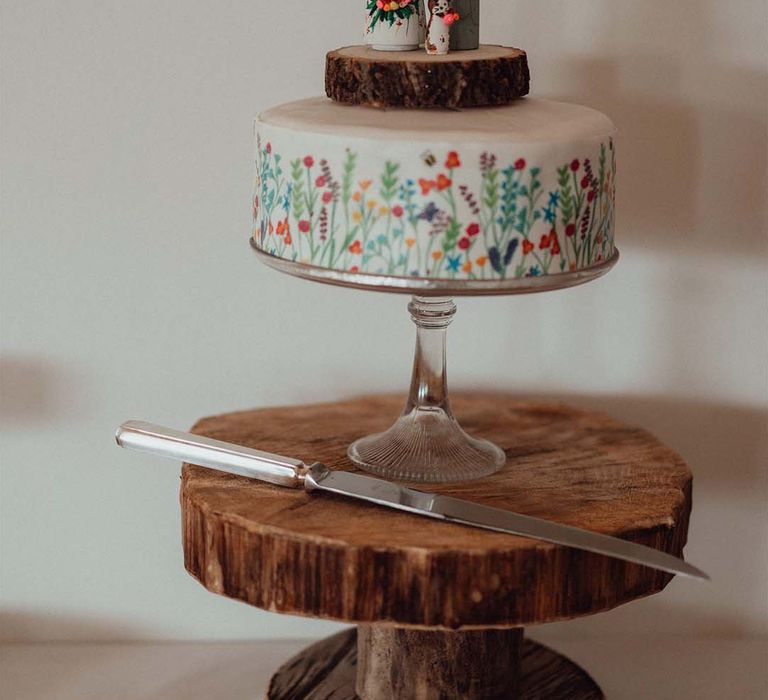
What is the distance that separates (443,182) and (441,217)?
0.02 meters

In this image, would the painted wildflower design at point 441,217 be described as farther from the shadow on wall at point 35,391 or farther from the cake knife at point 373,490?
the shadow on wall at point 35,391

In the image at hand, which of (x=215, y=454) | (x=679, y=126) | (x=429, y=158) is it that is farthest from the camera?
(x=679, y=126)

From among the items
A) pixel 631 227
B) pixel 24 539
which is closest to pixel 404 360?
pixel 631 227

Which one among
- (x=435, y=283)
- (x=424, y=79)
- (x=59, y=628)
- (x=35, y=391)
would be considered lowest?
(x=59, y=628)

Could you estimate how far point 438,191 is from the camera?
1.96 ft

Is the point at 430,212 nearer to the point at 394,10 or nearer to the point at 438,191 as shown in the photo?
the point at 438,191

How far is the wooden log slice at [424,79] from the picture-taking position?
0.64 metres

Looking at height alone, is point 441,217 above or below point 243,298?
above

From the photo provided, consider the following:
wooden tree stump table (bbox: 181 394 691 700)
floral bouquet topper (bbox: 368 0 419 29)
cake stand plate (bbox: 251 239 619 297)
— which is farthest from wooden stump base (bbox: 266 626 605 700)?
floral bouquet topper (bbox: 368 0 419 29)

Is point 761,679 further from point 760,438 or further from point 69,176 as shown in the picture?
point 69,176

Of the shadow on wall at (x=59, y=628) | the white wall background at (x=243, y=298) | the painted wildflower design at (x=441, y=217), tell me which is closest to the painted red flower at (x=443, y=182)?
the painted wildflower design at (x=441, y=217)

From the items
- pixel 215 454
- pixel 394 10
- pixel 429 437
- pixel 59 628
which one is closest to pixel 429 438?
pixel 429 437

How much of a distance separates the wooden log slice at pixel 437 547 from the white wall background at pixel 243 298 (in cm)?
15

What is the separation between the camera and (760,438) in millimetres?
921
